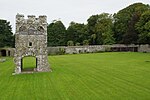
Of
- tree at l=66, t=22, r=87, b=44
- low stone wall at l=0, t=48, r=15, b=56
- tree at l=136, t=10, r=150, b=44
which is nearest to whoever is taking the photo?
tree at l=136, t=10, r=150, b=44

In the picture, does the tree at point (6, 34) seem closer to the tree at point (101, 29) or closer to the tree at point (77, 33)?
the tree at point (77, 33)

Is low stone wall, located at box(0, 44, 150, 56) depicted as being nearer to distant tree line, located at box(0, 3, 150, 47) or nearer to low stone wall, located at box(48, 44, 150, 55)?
low stone wall, located at box(48, 44, 150, 55)

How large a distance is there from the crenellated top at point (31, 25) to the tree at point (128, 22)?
39829 millimetres

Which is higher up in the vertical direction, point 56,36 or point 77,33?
point 77,33

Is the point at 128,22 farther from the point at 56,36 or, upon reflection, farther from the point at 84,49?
the point at 56,36

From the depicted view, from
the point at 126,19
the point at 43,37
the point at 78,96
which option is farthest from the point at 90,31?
the point at 78,96

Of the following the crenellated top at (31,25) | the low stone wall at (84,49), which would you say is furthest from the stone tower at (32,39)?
the low stone wall at (84,49)

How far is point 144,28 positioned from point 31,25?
1388 inches

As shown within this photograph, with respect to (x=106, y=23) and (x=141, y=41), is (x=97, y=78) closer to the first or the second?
(x=141, y=41)

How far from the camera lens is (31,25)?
31062 mm

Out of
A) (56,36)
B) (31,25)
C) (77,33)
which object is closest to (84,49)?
(77,33)

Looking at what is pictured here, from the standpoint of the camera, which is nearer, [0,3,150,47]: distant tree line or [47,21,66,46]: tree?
[0,3,150,47]: distant tree line

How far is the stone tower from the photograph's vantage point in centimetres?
3069

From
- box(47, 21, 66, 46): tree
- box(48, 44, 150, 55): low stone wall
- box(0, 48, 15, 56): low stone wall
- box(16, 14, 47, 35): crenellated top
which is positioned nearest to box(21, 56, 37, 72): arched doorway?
box(16, 14, 47, 35): crenellated top
